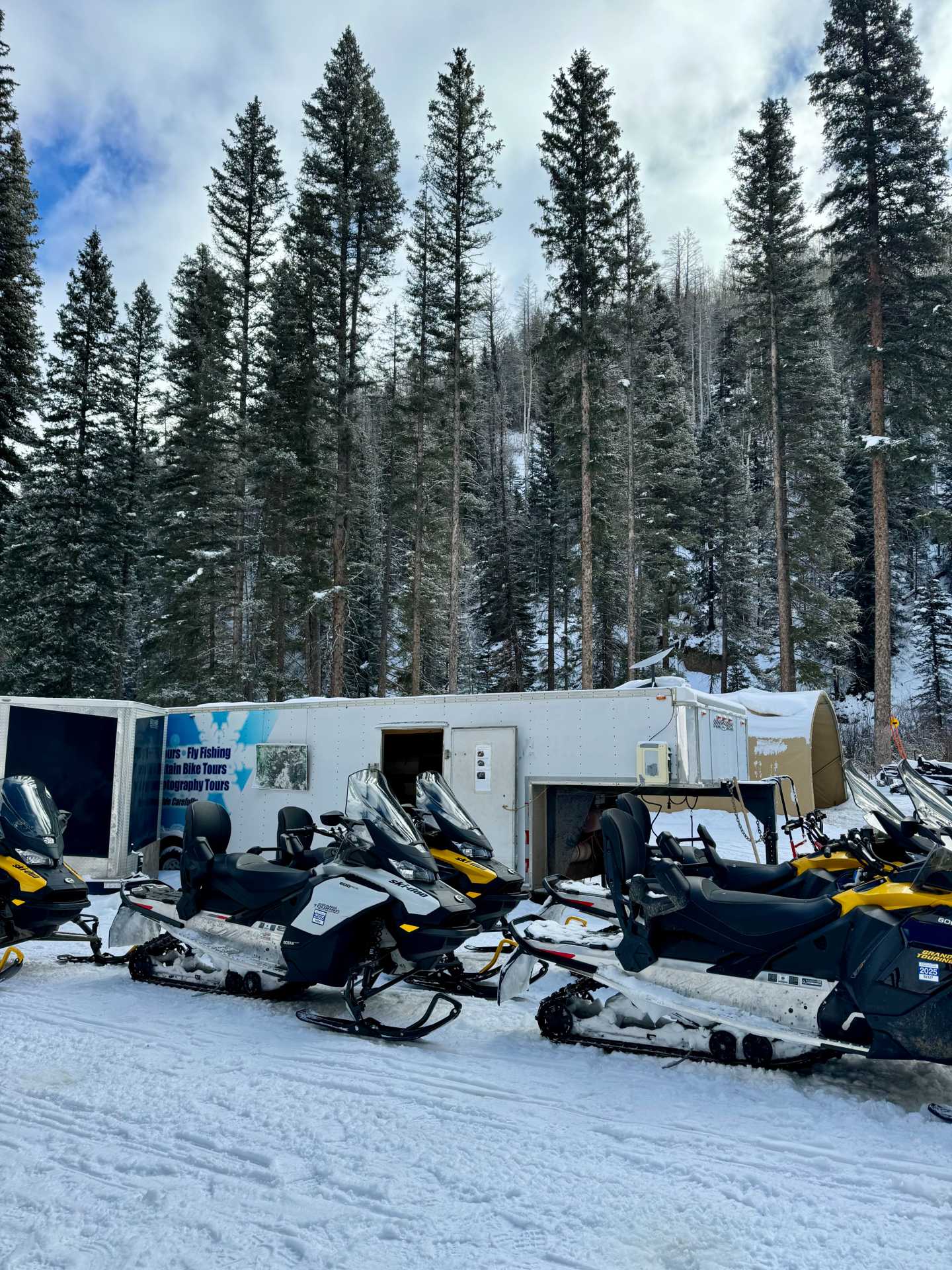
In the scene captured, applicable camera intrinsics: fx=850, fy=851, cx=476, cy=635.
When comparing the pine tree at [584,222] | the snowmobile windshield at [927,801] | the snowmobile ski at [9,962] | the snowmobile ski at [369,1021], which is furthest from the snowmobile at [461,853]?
the pine tree at [584,222]

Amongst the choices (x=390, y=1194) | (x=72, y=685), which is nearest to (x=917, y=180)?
(x=390, y=1194)

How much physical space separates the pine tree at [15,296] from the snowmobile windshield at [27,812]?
1518 centimetres

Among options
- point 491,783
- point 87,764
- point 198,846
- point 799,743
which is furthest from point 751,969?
point 799,743

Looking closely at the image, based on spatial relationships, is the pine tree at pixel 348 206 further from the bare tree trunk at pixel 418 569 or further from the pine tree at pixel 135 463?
the pine tree at pixel 135 463

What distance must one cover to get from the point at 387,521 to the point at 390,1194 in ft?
88.2

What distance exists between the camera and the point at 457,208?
21906mm

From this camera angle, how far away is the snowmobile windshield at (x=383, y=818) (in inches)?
192

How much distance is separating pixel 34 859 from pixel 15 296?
1689 cm

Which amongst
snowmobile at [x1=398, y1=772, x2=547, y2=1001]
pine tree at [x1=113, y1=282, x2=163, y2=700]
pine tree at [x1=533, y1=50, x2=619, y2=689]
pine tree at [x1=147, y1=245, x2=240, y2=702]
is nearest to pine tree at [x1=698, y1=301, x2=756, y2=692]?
pine tree at [x1=533, y1=50, x2=619, y2=689]

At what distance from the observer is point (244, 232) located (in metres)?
25.3

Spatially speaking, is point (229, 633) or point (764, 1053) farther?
point (229, 633)

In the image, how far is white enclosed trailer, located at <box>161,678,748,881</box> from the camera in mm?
8695

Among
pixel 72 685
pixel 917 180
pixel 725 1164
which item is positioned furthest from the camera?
pixel 72 685

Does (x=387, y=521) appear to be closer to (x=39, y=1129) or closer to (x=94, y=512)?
(x=94, y=512)
